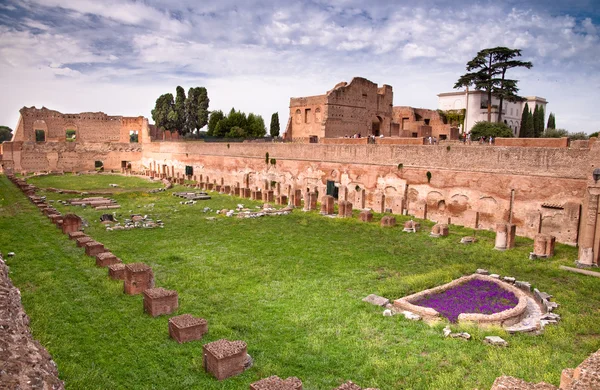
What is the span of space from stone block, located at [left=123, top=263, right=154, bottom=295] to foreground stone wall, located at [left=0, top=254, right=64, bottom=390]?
11.4 feet

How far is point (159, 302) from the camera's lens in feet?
24.4

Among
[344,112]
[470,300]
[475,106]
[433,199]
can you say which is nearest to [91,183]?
[344,112]

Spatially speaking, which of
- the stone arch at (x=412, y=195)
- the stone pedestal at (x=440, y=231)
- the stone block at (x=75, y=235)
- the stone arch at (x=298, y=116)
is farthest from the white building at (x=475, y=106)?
the stone block at (x=75, y=235)

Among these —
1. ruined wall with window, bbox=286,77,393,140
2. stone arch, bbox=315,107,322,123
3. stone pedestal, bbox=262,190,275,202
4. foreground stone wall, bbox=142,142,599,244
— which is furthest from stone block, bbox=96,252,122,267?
stone arch, bbox=315,107,322,123

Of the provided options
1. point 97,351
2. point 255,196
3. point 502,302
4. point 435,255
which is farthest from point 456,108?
point 97,351

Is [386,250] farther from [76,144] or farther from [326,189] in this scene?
[76,144]

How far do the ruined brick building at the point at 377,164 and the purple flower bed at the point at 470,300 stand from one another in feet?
12.9

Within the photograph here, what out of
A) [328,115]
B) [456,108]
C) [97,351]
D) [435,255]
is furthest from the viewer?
[456,108]

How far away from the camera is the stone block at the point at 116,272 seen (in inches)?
358

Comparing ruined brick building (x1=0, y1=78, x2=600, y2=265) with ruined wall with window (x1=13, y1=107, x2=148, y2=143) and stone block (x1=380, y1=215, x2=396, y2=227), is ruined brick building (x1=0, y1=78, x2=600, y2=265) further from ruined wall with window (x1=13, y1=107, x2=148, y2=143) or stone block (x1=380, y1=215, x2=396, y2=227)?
stone block (x1=380, y1=215, x2=396, y2=227)

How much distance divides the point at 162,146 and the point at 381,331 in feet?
120

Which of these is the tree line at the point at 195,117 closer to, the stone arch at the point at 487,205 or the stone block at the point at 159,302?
the stone arch at the point at 487,205

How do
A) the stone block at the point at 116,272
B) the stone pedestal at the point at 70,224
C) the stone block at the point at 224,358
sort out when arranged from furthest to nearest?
the stone pedestal at the point at 70,224, the stone block at the point at 116,272, the stone block at the point at 224,358

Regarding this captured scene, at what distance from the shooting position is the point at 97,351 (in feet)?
20.1
